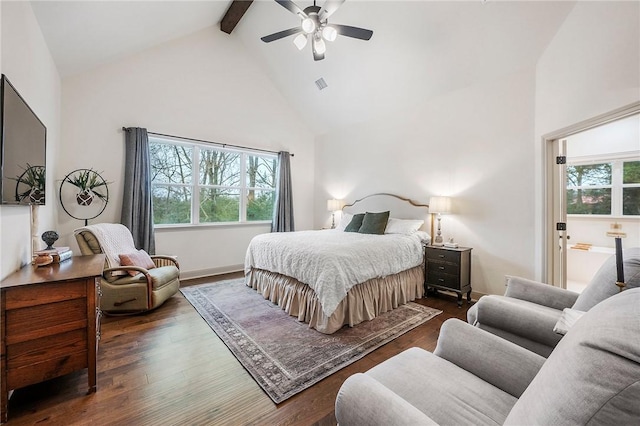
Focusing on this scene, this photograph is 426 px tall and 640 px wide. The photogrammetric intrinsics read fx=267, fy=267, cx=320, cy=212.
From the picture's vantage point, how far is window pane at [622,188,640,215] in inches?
162

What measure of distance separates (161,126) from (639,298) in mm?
5069

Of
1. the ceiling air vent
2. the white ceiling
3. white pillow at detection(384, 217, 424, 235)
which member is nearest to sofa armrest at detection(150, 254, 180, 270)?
the white ceiling

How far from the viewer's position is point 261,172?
214 inches

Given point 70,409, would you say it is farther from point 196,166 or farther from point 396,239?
point 196,166

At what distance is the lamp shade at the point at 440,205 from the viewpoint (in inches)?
144

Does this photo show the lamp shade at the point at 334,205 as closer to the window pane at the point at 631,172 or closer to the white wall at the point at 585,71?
the white wall at the point at 585,71

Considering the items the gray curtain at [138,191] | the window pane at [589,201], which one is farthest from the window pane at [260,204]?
the window pane at [589,201]

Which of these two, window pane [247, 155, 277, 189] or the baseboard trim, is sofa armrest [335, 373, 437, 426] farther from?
window pane [247, 155, 277, 189]

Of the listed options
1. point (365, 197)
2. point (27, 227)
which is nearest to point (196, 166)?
point (27, 227)

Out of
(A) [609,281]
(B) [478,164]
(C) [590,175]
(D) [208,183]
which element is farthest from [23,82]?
(C) [590,175]

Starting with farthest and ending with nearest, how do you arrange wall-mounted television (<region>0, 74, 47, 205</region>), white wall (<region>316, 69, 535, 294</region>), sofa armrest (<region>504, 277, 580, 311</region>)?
white wall (<region>316, 69, 535, 294</region>), sofa armrest (<region>504, 277, 580, 311</region>), wall-mounted television (<region>0, 74, 47, 205</region>)

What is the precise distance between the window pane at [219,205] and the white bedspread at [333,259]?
4.75 ft

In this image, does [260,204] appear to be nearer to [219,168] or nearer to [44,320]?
[219,168]

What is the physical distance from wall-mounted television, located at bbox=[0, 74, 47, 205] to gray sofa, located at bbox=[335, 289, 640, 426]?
2.34 m
